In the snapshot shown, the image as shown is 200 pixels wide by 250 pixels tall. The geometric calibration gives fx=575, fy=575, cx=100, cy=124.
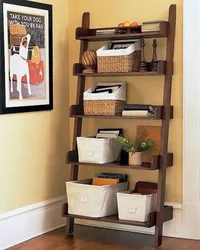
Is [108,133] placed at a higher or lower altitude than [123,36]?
lower

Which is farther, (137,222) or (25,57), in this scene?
(25,57)

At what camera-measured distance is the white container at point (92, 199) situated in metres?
4.22

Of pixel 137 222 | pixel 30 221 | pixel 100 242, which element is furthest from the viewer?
pixel 30 221

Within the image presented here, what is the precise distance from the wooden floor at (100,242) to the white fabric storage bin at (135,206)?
197mm

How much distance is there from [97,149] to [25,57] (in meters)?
0.86

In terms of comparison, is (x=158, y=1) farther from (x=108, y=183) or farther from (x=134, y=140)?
(x=108, y=183)

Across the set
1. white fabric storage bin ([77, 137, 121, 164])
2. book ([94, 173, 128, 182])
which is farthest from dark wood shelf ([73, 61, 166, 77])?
book ([94, 173, 128, 182])

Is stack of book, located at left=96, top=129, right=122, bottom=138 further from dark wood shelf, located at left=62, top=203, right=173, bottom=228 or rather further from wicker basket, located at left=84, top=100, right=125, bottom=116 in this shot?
dark wood shelf, located at left=62, top=203, right=173, bottom=228

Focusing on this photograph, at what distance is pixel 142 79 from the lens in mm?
4438

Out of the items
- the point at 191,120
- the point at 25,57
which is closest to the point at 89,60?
the point at 25,57

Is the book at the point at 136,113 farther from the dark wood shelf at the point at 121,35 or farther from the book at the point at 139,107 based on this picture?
the dark wood shelf at the point at 121,35

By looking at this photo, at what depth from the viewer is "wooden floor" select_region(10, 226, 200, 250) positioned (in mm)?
4094

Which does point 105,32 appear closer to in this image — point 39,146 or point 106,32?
point 106,32

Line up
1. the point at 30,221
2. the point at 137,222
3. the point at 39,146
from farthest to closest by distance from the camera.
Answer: the point at 39,146, the point at 30,221, the point at 137,222
